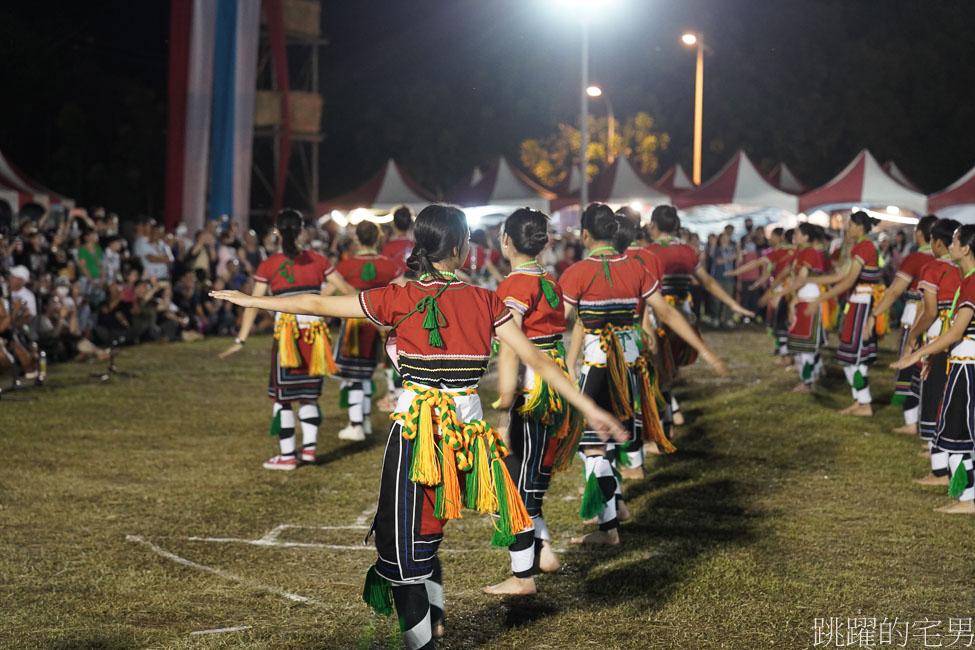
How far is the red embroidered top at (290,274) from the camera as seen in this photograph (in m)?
8.80

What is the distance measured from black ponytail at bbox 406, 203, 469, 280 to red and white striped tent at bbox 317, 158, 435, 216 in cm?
2641

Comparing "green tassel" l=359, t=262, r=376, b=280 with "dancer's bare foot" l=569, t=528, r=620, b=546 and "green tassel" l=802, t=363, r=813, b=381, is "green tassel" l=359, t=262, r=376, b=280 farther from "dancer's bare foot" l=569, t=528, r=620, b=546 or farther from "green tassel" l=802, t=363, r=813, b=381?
"green tassel" l=802, t=363, r=813, b=381

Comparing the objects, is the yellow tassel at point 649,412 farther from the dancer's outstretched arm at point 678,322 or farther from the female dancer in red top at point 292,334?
the female dancer in red top at point 292,334

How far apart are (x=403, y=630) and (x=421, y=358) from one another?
44.0 inches

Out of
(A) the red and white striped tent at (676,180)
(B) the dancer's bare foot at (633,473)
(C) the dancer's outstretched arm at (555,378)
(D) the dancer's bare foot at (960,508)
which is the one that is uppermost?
(A) the red and white striped tent at (676,180)

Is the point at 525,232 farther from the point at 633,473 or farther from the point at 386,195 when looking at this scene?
the point at 386,195

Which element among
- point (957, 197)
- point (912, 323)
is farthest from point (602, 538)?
point (957, 197)

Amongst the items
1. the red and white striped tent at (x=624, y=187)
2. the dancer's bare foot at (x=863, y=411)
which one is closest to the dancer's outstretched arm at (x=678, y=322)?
the dancer's bare foot at (x=863, y=411)

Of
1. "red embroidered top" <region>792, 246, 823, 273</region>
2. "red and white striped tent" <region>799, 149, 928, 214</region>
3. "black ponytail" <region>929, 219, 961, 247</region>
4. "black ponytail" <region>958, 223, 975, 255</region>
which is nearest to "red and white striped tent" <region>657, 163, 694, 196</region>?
"red and white striped tent" <region>799, 149, 928, 214</region>

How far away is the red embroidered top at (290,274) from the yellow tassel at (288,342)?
9.3 inches

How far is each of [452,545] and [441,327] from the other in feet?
9.40

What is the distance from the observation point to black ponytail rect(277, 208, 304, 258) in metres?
8.76

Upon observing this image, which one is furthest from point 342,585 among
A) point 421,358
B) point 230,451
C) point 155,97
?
point 155,97

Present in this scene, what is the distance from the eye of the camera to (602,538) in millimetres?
6930
